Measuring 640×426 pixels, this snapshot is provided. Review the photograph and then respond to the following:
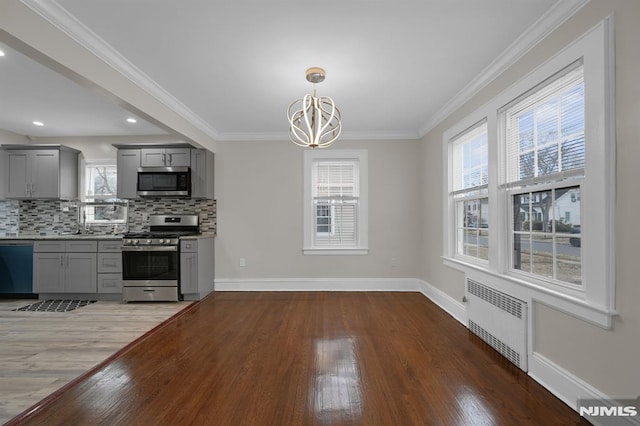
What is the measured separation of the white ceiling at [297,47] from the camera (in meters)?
1.97

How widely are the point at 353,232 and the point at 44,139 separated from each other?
5527 mm

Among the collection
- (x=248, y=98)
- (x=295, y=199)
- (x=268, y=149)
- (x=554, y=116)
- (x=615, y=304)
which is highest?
(x=248, y=98)

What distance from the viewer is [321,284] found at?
4727mm

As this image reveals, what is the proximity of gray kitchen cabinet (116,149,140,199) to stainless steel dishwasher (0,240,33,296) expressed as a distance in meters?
1.49

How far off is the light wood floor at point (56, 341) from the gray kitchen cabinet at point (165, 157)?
2109 millimetres

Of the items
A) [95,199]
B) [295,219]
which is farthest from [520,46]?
[95,199]

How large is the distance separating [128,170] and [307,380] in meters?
4.25

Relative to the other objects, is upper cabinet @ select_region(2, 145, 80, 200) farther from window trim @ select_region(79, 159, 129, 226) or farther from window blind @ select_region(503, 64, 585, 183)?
window blind @ select_region(503, 64, 585, 183)

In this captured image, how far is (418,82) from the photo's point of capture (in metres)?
3.04

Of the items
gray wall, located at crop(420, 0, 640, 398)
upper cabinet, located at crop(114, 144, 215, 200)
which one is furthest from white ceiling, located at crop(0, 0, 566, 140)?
upper cabinet, located at crop(114, 144, 215, 200)

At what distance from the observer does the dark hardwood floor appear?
177 centimetres

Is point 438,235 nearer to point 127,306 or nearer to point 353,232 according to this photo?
point 353,232

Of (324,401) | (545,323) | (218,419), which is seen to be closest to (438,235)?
(545,323)

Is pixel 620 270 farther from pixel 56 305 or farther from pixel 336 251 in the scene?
pixel 56 305
